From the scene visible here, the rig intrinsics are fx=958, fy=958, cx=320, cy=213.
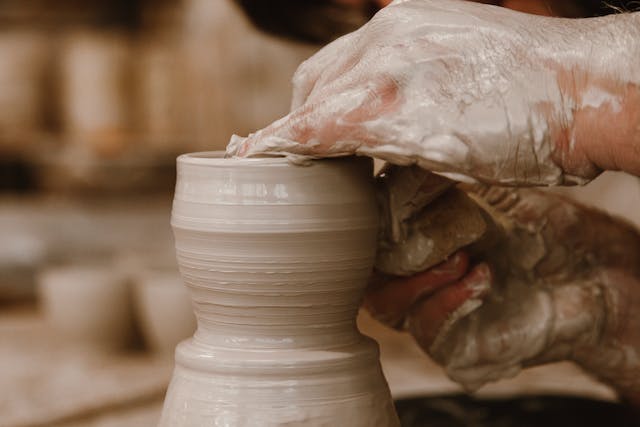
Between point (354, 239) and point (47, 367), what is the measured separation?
1.68m

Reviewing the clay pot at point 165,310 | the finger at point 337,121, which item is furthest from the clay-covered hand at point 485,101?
the clay pot at point 165,310

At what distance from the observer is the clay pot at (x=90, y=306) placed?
8.60 feet

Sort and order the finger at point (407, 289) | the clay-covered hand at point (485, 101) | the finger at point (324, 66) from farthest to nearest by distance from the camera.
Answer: the finger at point (407, 289)
the finger at point (324, 66)
the clay-covered hand at point (485, 101)

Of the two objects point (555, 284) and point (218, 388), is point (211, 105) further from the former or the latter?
point (218, 388)

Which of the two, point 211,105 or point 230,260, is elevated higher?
point 230,260

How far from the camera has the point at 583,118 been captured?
1.04m

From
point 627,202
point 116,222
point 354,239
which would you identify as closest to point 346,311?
point 354,239

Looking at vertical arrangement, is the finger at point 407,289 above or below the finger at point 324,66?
below

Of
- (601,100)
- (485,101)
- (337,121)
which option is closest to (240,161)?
(337,121)

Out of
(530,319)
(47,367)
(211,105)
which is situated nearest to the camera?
(530,319)

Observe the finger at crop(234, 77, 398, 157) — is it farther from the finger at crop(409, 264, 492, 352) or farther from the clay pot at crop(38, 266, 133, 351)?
the clay pot at crop(38, 266, 133, 351)

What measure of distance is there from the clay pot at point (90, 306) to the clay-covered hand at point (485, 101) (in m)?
1.67

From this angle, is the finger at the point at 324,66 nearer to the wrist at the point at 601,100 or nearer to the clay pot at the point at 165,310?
the wrist at the point at 601,100

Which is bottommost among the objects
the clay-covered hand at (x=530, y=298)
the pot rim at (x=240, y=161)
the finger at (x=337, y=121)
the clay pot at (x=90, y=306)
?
the clay pot at (x=90, y=306)
